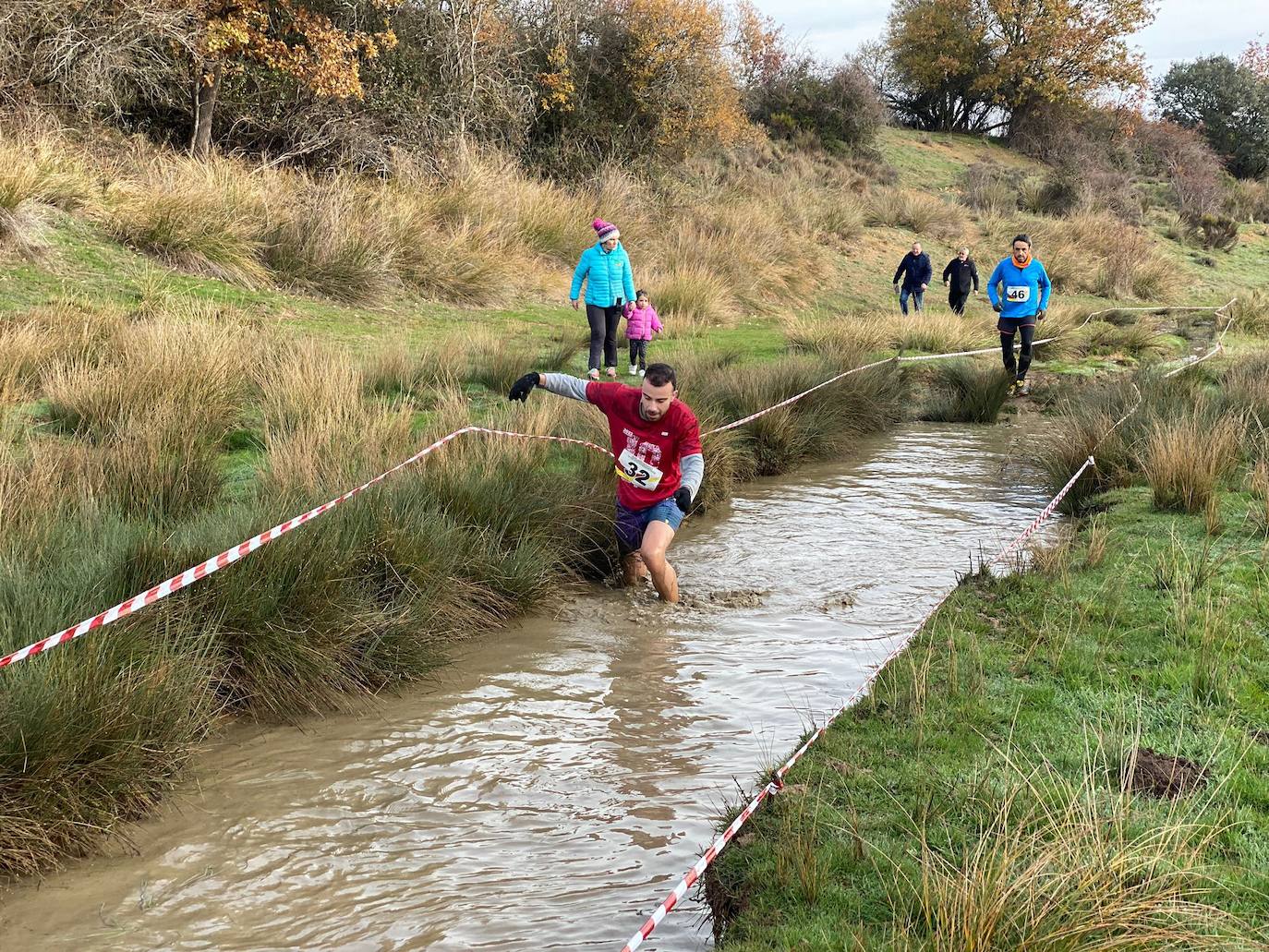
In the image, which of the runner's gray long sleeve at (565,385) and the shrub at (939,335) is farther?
the shrub at (939,335)

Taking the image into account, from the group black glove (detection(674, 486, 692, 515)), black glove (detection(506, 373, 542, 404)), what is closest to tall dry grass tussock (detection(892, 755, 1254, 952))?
black glove (detection(674, 486, 692, 515))

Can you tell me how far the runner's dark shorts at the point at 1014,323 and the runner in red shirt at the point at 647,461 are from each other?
892cm

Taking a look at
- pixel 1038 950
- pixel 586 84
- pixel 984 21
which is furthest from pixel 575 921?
pixel 984 21

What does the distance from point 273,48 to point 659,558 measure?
14602 mm

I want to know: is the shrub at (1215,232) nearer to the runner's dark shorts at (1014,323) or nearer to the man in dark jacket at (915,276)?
the man in dark jacket at (915,276)

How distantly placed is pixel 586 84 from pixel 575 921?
23608 millimetres

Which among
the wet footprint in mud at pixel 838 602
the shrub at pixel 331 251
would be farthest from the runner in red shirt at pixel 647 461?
the shrub at pixel 331 251

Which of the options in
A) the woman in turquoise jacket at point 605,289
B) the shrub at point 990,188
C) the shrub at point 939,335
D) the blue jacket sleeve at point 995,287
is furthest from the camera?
the shrub at point 990,188

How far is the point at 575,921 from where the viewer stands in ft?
12.3

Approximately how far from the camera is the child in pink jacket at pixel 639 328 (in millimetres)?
14141

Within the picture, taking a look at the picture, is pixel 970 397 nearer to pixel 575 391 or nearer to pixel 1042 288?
pixel 1042 288

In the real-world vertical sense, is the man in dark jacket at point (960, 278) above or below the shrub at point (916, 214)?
below

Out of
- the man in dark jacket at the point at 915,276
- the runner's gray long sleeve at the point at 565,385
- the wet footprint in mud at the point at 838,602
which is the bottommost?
the wet footprint in mud at the point at 838,602

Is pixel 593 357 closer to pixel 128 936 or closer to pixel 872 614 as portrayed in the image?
pixel 872 614
